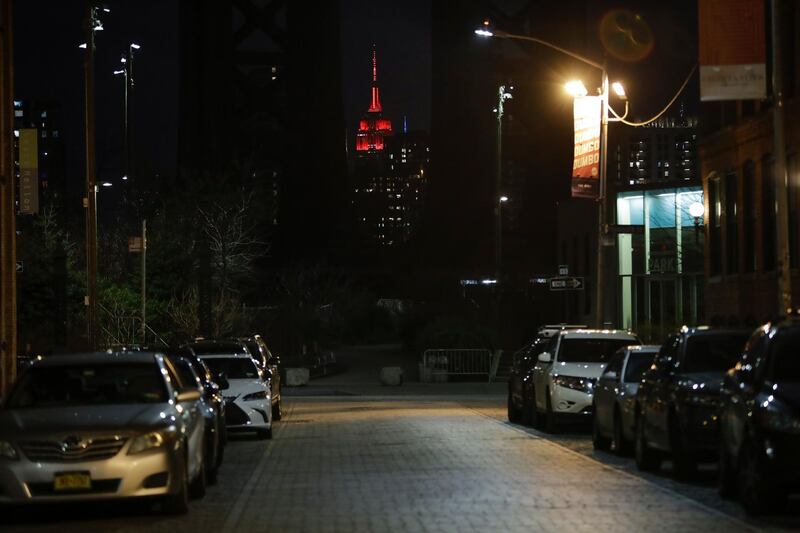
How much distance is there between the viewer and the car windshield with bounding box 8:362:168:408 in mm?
13508

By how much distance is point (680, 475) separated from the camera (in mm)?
15898

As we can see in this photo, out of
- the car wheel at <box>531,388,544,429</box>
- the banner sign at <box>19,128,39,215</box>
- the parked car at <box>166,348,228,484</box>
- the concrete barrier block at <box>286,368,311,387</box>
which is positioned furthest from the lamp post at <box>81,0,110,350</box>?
the parked car at <box>166,348,228,484</box>

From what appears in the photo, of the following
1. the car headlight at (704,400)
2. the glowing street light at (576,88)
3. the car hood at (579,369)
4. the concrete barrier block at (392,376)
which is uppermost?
the glowing street light at (576,88)

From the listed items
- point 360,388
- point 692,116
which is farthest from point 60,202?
point 692,116

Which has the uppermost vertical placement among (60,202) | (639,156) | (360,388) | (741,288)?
(639,156)

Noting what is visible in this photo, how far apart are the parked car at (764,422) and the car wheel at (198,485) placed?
5321 millimetres

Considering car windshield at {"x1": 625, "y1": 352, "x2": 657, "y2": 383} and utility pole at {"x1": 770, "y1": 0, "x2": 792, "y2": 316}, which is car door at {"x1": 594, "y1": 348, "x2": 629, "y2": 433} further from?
utility pole at {"x1": 770, "y1": 0, "x2": 792, "y2": 316}

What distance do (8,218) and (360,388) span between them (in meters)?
25.6

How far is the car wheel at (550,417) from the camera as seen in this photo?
78.3 feet

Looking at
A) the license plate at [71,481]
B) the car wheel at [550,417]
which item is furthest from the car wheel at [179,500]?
the car wheel at [550,417]

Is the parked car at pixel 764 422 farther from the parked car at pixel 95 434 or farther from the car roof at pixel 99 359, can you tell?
the car roof at pixel 99 359

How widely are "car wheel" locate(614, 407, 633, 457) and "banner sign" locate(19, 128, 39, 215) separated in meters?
14.5

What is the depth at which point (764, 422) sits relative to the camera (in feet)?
40.2

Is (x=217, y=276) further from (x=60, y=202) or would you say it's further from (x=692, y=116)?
(x=692, y=116)
